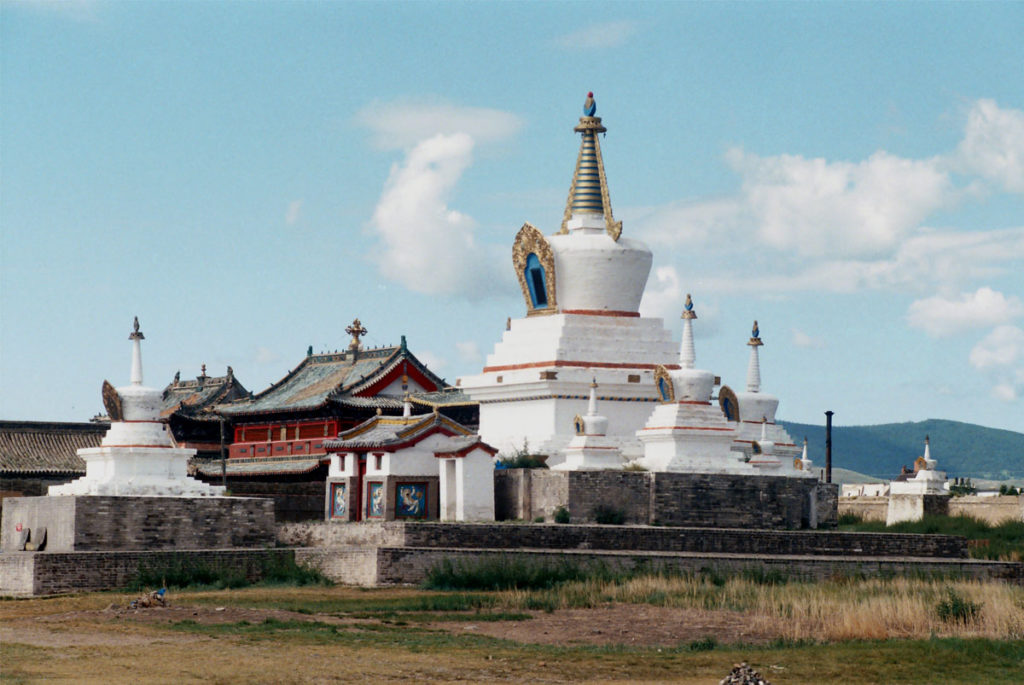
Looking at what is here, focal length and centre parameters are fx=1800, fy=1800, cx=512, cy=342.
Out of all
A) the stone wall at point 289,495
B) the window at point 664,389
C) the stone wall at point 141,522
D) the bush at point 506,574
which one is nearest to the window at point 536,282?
the window at point 664,389

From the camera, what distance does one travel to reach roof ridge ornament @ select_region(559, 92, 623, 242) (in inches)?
1843

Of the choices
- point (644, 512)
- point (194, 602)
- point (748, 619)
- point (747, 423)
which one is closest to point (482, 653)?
point (748, 619)

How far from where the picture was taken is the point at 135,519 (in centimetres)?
3619

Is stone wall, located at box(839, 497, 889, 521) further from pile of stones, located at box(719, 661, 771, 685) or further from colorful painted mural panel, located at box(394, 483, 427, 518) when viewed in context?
pile of stones, located at box(719, 661, 771, 685)

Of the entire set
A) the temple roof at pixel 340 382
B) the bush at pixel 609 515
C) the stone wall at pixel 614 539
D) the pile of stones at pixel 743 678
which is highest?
the temple roof at pixel 340 382

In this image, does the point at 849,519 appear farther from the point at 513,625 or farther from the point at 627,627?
the point at 513,625

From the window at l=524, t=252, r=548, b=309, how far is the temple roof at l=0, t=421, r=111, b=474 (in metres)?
14.2

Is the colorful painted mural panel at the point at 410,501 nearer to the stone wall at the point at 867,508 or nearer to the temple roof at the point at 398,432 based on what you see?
the temple roof at the point at 398,432

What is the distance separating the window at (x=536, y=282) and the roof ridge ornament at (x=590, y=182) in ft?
4.36

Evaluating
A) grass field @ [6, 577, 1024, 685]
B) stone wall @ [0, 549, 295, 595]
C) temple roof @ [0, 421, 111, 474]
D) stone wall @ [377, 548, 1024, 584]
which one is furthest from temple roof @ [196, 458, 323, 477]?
grass field @ [6, 577, 1024, 685]

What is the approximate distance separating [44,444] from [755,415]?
819 inches

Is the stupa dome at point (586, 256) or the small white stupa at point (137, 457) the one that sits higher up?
the stupa dome at point (586, 256)

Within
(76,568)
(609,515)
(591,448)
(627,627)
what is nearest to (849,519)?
(591,448)

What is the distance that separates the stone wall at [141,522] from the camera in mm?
35656
